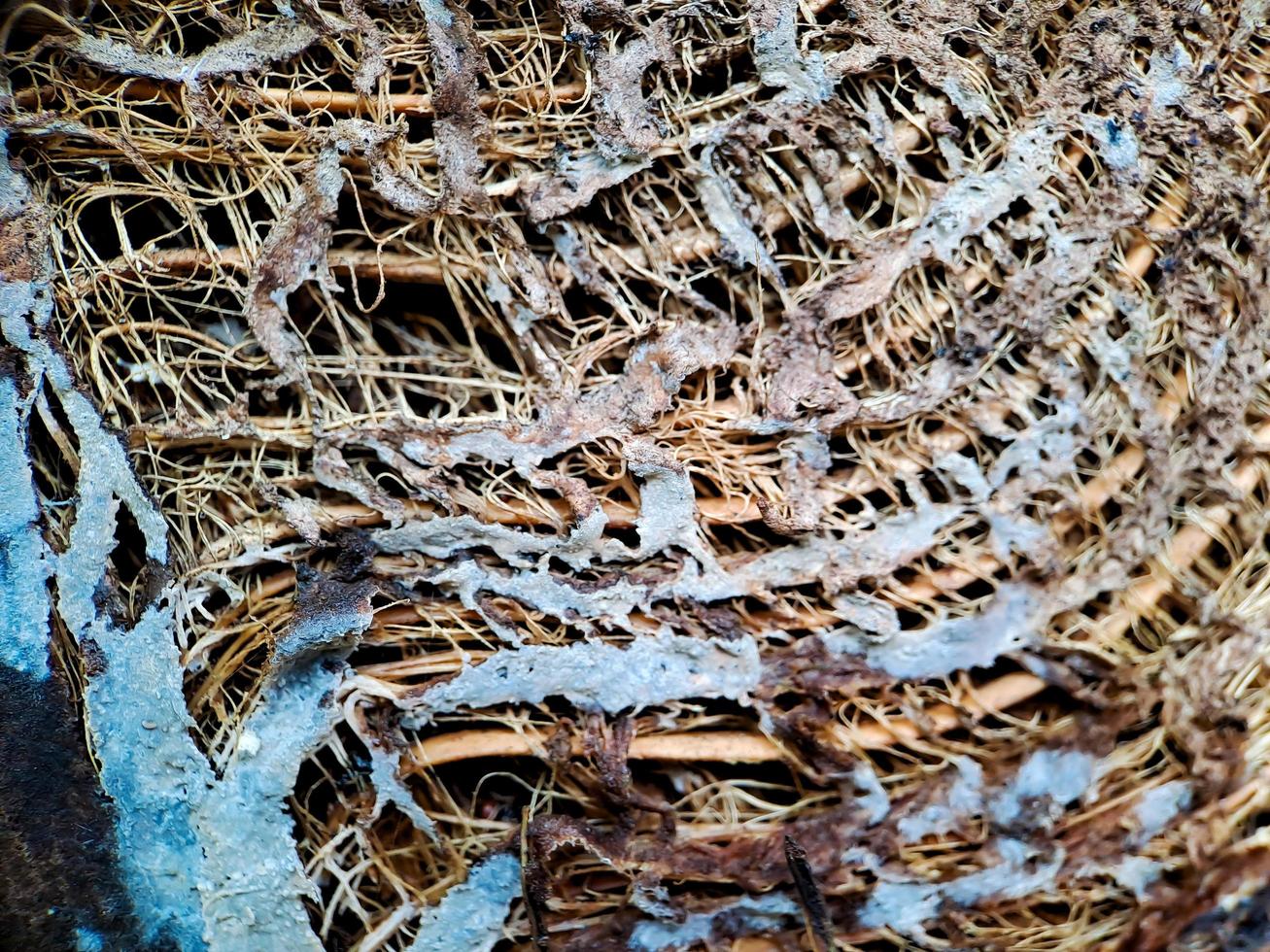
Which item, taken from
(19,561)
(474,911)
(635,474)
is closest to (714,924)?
(474,911)

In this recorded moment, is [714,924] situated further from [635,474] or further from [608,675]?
[635,474]

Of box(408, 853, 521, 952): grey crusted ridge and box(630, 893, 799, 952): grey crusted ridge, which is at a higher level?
box(408, 853, 521, 952): grey crusted ridge

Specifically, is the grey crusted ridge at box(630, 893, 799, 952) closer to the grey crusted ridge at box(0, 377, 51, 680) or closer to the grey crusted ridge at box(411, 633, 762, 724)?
the grey crusted ridge at box(411, 633, 762, 724)

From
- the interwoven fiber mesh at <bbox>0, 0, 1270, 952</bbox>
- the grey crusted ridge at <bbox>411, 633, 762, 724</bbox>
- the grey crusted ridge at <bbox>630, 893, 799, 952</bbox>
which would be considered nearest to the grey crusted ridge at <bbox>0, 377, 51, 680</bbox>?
the interwoven fiber mesh at <bbox>0, 0, 1270, 952</bbox>

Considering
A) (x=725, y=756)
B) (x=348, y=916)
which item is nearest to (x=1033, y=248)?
(x=725, y=756)

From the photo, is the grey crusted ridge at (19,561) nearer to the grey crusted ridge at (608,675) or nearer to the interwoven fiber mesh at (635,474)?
the interwoven fiber mesh at (635,474)

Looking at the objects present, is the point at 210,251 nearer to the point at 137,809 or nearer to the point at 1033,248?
the point at 137,809

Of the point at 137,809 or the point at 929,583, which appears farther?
the point at 929,583

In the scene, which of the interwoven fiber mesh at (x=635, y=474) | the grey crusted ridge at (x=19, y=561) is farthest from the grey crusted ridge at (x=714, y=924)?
the grey crusted ridge at (x=19, y=561)
